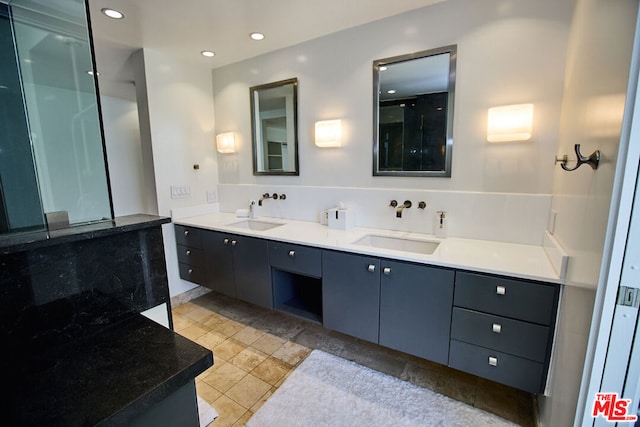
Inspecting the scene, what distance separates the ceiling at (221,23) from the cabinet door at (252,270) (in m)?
1.68

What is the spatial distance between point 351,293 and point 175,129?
2418 millimetres

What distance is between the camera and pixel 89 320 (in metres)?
0.96

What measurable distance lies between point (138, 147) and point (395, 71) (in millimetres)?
4052

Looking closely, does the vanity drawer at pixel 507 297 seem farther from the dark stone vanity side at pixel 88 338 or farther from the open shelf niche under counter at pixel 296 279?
the dark stone vanity side at pixel 88 338

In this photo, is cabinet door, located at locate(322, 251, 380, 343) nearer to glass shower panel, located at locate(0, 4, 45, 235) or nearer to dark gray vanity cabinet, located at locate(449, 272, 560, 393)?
dark gray vanity cabinet, located at locate(449, 272, 560, 393)

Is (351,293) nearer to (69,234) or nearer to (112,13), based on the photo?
(69,234)

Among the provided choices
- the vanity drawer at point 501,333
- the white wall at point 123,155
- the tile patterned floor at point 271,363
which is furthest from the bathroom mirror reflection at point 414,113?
the white wall at point 123,155

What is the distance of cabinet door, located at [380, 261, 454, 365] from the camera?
5.33 ft

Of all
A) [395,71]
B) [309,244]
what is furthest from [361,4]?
[309,244]

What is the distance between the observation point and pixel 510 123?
1782 millimetres

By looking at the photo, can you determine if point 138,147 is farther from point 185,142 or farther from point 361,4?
point 361,4

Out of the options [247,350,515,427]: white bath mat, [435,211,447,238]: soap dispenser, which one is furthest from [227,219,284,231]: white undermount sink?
[435,211,447,238]: soap dispenser

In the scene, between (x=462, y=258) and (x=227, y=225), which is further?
(x=227, y=225)

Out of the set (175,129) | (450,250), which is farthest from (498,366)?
(175,129)
